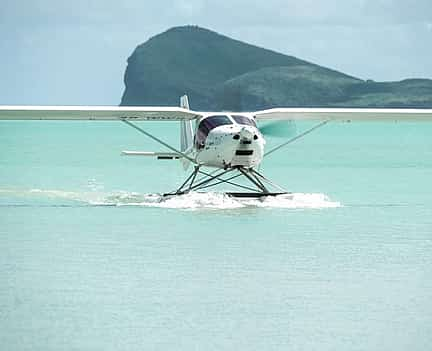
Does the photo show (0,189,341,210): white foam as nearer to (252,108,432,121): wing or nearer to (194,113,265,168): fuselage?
(194,113,265,168): fuselage

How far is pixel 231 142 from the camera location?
22.4 m

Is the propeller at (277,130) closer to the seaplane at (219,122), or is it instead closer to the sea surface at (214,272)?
the seaplane at (219,122)

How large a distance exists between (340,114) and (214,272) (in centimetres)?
1145

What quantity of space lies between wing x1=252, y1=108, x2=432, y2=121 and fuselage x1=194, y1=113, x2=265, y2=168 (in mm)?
1660

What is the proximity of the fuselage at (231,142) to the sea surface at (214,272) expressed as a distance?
709 mm

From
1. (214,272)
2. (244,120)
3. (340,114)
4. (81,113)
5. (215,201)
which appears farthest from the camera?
(340,114)

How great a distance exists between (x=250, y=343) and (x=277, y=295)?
2106mm

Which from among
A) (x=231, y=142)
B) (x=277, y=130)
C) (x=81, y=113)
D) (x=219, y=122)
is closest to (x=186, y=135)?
(x=277, y=130)

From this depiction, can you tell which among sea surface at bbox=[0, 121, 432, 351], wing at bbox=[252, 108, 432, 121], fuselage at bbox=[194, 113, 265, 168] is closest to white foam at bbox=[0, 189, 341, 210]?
sea surface at bbox=[0, 121, 432, 351]

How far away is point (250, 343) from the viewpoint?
11148mm

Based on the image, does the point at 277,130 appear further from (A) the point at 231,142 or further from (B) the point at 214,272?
(B) the point at 214,272

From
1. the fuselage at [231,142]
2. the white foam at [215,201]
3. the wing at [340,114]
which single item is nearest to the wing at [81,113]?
the fuselage at [231,142]

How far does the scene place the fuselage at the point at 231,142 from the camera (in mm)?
22344

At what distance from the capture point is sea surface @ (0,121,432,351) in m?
11.5
